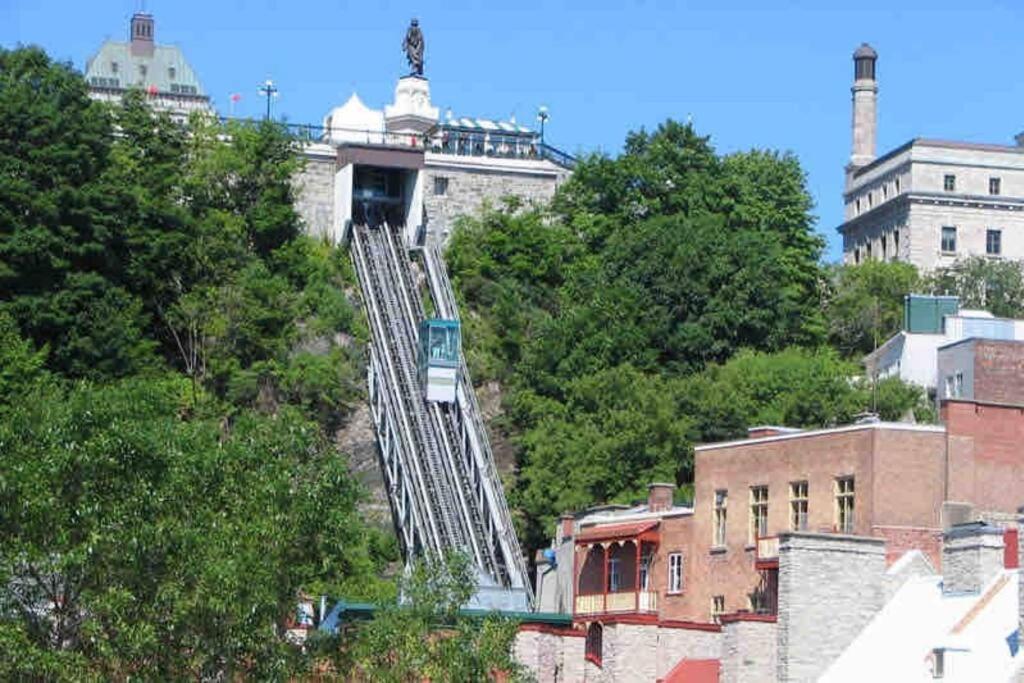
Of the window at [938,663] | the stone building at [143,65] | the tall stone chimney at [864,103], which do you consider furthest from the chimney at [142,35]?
the window at [938,663]

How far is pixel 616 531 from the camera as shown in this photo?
294 feet

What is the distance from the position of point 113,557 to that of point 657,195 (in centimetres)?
7323

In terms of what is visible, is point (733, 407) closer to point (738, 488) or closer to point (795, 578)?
point (738, 488)

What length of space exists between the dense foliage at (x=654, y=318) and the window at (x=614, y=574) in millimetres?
14456

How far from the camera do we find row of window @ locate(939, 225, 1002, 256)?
525 ft

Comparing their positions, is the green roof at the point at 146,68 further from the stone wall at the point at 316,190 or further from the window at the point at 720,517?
the window at the point at 720,517

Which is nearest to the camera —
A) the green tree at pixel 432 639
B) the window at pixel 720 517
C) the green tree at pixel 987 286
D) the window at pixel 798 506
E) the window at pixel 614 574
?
the green tree at pixel 432 639

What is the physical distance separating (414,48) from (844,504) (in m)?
56.8

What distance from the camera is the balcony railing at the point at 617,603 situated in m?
88.0

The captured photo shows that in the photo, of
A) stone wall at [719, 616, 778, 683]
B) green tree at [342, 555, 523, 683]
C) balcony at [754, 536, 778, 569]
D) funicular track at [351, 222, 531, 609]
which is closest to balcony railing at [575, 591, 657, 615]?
funicular track at [351, 222, 531, 609]

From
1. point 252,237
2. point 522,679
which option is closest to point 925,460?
point 522,679

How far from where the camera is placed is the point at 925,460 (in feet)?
259

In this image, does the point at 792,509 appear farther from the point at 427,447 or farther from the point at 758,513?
the point at 427,447

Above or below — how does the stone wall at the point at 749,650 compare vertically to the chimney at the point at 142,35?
below
